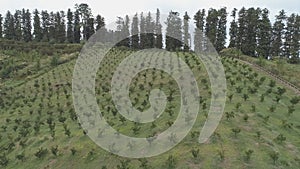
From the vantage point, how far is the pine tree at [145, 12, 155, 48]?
6938 centimetres

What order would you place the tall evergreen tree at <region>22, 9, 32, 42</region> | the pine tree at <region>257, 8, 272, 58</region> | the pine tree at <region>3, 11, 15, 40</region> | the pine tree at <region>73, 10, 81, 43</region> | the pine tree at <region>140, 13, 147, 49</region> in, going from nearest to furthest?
the pine tree at <region>257, 8, 272, 58</region>, the pine tree at <region>140, 13, 147, 49</region>, the pine tree at <region>73, 10, 81, 43</region>, the pine tree at <region>3, 11, 15, 40</region>, the tall evergreen tree at <region>22, 9, 32, 42</region>

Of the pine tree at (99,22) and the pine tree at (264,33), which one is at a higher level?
the pine tree at (99,22)

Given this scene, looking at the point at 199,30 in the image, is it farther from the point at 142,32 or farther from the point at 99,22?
the point at 99,22

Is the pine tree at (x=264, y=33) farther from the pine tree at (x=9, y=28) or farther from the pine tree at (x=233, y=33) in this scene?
the pine tree at (x=9, y=28)

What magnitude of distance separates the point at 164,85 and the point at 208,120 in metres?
10.4

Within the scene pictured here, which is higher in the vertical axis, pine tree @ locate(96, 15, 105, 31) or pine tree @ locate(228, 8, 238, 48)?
pine tree @ locate(96, 15, 105, 31)

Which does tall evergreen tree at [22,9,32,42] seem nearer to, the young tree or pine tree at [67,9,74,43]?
pine tree at [67,9,74,43]

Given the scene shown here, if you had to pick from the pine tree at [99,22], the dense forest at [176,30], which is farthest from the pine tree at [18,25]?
the pine tree at [99,22]

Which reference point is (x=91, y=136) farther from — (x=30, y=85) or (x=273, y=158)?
(x=30, y=85)

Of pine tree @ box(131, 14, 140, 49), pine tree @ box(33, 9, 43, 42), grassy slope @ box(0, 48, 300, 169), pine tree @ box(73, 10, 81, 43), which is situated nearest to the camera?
grassy slope @ box(0, 48, 300, 169)

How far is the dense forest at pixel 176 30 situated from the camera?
56281 millimetres

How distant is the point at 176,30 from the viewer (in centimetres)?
6700

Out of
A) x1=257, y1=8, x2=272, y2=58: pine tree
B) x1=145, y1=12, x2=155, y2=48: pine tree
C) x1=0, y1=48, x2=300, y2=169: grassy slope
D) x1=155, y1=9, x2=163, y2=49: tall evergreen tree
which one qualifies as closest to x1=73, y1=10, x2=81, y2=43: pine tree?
x1=145, y1=12, x2=155, y2=48: pine tree

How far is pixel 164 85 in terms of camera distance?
27953 millimetres
